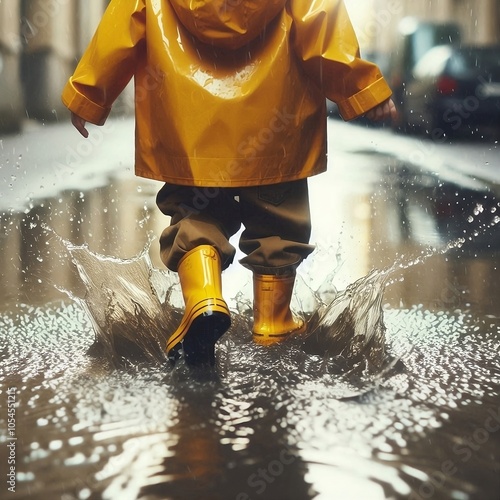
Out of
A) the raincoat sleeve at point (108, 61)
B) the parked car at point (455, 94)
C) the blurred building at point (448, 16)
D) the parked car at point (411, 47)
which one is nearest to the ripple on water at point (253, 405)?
the raincoat sleeve at point (108, 61)

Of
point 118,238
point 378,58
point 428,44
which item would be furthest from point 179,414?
point 378,58

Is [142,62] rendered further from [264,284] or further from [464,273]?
[464,273]

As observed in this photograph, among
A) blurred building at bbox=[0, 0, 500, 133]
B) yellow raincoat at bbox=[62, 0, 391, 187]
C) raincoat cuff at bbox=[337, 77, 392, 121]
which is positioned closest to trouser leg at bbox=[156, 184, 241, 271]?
yellow raincoat at bbox=[62, 0, 391, 187]

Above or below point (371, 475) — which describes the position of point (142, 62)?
above

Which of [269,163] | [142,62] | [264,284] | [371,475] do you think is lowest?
[371,475]

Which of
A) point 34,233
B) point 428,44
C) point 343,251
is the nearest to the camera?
point 343,251

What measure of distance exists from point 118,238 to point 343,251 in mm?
1223

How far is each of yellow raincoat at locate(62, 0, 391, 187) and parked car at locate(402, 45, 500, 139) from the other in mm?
9083

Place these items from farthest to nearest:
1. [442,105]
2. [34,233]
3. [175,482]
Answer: [442,105] < [34,233] < [175,482]

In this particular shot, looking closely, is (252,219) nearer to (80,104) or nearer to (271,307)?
(271,307)

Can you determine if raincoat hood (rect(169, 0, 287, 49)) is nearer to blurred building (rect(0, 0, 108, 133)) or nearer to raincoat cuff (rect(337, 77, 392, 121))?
raincoat cuff (rect(337, 77, 392, 121))

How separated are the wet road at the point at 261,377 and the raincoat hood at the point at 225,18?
3.41ft

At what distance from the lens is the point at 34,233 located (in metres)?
5.92

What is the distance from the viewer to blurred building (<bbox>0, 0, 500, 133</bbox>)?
47.3ft
